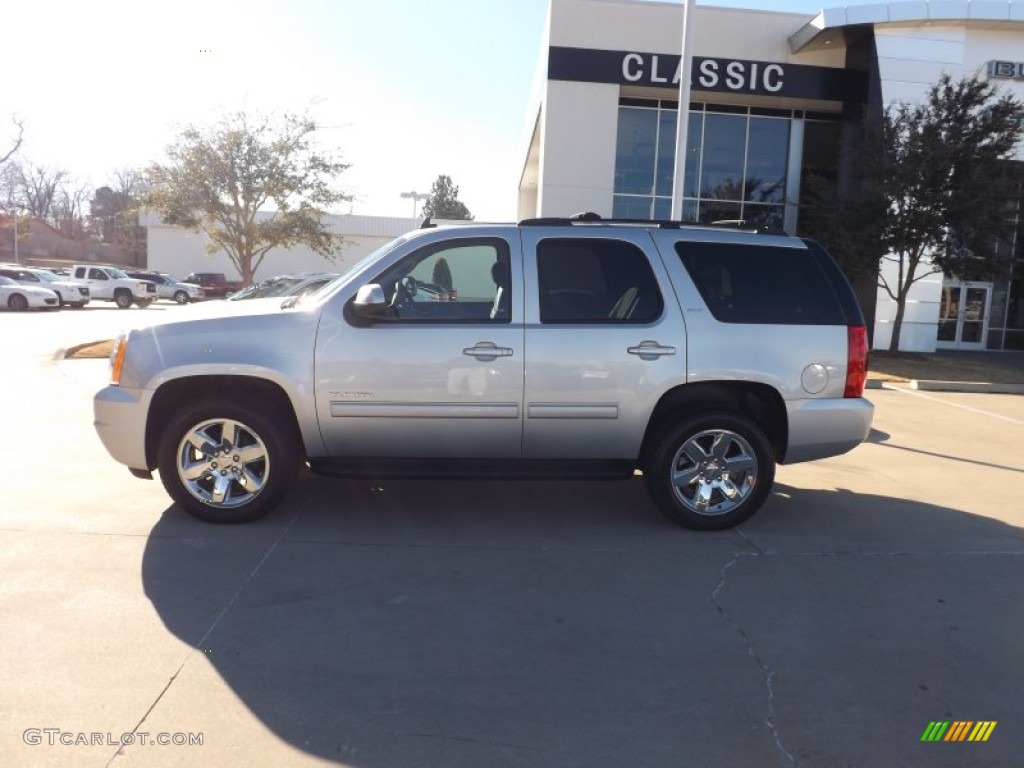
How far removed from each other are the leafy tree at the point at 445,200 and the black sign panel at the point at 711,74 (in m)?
52.8

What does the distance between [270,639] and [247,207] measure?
18046 millimetres

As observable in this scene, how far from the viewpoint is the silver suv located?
5.14 m

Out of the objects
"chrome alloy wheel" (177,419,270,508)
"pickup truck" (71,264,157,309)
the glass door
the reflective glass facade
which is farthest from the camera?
"pickup truck" (71,264,157,309)

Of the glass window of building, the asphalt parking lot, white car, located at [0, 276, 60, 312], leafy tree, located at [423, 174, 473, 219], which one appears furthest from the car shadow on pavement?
leafy tree, located at [423, 174, 473, 219]

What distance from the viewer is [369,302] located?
4949 mm

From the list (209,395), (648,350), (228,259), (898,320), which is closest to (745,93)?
(898,320)

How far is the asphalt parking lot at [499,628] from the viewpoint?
119 inches

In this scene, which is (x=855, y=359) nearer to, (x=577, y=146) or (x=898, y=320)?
(x=898, y=320)

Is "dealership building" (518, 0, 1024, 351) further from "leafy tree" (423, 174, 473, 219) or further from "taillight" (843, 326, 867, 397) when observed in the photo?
"leafy tree" (423, 174, 473, 219)

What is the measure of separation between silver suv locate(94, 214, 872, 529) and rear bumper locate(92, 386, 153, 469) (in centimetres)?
1

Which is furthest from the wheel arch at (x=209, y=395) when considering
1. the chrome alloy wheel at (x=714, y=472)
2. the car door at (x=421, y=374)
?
the chrome alloy wheel at (x=714, y=472)

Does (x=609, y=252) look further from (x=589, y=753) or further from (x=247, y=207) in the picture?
(x=247, y=207)

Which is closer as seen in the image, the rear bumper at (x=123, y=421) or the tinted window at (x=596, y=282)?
the rear bumper at (x=123, y=421)

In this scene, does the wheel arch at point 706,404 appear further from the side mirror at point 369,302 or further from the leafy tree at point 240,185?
the leafy tree at point 240,185
